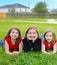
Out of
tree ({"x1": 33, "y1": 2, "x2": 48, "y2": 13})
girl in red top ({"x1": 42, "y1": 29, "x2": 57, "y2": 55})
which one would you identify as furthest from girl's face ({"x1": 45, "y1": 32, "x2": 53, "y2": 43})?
tree ({"x1": 33, "y1": 2, "x2": 48, "y2": 13})

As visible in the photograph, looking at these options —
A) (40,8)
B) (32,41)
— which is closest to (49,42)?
(32,41)

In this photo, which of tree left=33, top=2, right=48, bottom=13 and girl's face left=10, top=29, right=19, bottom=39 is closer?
girl's face left=10, top=29, right=19, bottom=39

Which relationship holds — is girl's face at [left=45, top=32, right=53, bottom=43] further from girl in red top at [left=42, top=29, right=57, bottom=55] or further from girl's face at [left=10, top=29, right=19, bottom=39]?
girl's face at [left=10, top=29, right=19, bottom=39]

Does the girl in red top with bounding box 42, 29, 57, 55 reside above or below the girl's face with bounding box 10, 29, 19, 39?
below

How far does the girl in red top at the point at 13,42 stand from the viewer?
17.6 feet

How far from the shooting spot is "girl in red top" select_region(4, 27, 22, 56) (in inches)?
211

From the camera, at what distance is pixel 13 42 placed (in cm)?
546

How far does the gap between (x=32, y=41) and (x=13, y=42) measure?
1.26 ft

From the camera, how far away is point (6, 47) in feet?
17.6

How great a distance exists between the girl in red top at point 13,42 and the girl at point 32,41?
0.40ft

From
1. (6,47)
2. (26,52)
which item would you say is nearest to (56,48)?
(26,52)

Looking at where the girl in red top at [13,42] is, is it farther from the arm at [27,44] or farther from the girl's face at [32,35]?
the girl's face at [32,35]

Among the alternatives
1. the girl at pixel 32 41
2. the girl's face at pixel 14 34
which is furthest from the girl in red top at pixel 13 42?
the girl at pixel 32 41

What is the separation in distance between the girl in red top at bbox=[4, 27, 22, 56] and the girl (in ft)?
0.40
